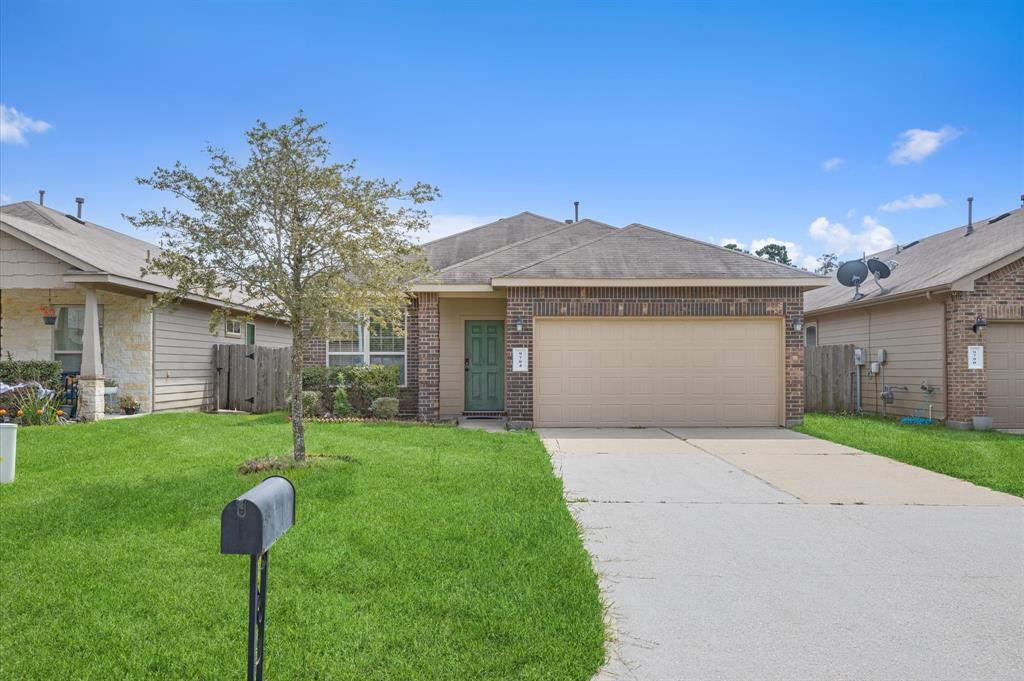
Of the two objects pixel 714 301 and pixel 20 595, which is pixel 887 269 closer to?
pixel 714 301

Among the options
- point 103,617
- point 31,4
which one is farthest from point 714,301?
point 31,4

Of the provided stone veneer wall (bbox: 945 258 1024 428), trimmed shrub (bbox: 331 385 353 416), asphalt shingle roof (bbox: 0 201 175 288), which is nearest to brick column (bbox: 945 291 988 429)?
stone veneer wall (bbox: 945 258 1024 428)

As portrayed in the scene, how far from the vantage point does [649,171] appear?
53.3ft

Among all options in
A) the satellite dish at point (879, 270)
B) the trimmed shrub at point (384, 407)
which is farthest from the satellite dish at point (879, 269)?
the trimmed shrub at point (384, 407)

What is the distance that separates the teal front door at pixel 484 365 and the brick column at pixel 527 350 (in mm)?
1821

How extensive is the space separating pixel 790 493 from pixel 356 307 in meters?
5.29

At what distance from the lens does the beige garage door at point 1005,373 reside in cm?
1284

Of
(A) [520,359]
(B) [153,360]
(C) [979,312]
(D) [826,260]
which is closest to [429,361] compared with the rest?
(A) [520,359]

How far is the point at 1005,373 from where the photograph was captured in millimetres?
12867

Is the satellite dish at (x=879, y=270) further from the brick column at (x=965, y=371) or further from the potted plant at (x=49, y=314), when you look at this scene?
the potted plant at (x=49, y=314)

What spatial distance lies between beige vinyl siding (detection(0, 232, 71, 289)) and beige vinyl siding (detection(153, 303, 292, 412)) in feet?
6.30

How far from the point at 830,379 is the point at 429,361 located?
33.3 ft

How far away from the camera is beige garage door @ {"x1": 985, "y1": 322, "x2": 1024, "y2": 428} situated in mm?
12844

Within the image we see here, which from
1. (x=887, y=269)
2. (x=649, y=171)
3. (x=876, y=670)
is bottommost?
(x=876, y=670)
